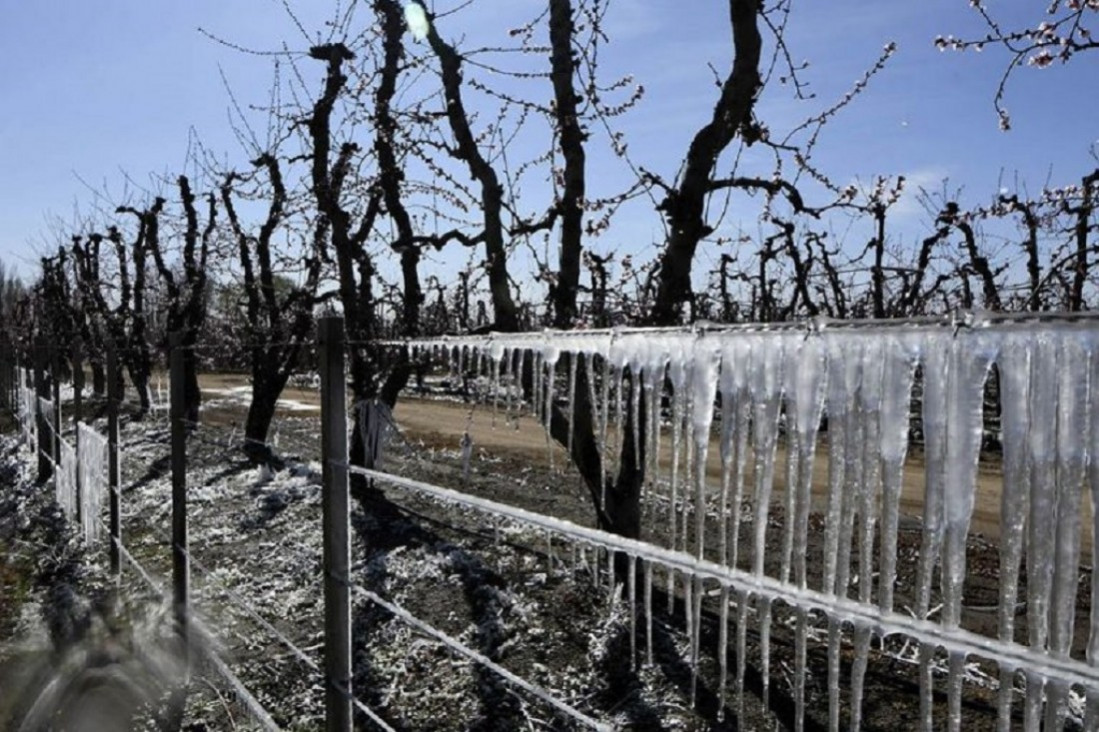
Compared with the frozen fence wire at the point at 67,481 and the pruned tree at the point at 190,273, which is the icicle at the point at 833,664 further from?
the pruned tree at the point at 190,273

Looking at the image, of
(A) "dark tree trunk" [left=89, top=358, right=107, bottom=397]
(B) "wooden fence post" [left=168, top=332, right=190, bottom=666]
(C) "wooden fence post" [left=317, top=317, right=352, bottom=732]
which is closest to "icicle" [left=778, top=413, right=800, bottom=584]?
(C) "wooden fence post" [left=317, top=317, right=352, bottom=732]

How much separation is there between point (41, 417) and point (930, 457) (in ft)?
32.7

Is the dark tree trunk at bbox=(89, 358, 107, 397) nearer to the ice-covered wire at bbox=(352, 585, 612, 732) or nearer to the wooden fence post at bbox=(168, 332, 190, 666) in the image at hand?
the wooden fence post at bbox=(168, 332, 190, 666)

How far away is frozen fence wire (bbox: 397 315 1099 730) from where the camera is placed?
0.77m

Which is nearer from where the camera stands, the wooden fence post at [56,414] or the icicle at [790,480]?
the icicle at [790,480]

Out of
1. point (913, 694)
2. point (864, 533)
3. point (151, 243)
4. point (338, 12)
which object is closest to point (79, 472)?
point (338, 12)

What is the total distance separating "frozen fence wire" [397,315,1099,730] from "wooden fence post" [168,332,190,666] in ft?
11.1

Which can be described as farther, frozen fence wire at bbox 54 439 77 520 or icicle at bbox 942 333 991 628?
frozen fence wire at bbox 54 439 77 520

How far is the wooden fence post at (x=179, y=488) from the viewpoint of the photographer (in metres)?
4.12

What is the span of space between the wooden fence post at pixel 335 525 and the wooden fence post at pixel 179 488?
2.02 metres

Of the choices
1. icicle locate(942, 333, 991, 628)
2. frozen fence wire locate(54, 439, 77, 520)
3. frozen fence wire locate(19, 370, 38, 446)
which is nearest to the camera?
icicle locate(942, 333, 991, 628)

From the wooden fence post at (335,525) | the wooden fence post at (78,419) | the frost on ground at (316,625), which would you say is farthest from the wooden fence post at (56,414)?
the wooden fence post at (335,525)

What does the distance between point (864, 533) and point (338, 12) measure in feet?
29.5

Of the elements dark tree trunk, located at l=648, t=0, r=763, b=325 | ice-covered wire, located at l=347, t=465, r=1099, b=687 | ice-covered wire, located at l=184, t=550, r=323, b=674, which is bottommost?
ice-covered wire, located at l=184, t=550, r=323, b=674
